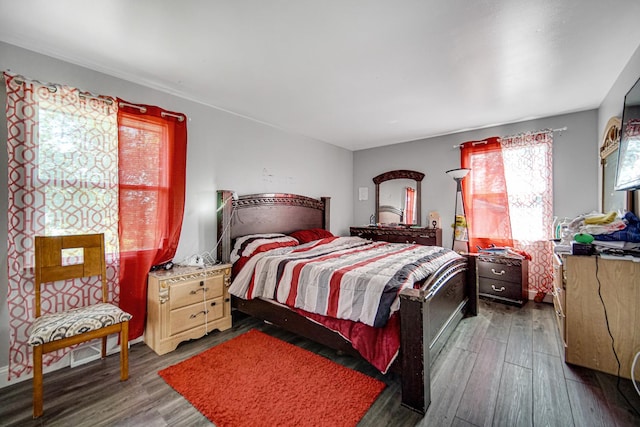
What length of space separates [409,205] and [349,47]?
3.21 metres

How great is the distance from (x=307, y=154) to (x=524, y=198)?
3197mm

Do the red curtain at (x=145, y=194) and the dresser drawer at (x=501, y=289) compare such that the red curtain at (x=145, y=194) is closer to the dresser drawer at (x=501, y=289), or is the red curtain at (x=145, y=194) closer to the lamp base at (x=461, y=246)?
the lamp base at (x=461, y=246)

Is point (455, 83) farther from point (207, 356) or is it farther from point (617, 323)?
point (207, 356)

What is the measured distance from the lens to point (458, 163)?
14.0 feet

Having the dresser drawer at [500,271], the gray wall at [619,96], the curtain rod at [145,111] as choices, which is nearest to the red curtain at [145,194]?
the curtain rod at [145,111]

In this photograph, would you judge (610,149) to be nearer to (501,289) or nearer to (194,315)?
(501,289)

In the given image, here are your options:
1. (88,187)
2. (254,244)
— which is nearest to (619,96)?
(254,244)

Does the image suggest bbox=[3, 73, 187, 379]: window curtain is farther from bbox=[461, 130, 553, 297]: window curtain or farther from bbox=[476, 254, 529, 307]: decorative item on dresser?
bbox=[461, 130, 553, 297]: window curtain

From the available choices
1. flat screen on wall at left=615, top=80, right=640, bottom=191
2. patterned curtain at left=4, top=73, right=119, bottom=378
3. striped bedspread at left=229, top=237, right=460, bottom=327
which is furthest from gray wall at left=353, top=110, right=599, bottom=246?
patterned curtain at left=4, top=73, right=119, bottom=378

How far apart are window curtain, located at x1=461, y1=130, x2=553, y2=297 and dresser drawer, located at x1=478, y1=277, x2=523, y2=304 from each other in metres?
0.43

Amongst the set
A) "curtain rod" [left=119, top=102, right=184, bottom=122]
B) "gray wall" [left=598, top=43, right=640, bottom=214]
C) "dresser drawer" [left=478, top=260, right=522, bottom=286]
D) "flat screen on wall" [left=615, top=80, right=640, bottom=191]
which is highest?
"gray wall" [left=598, top=43, right=640, bottom=214]

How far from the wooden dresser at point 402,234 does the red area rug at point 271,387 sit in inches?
108

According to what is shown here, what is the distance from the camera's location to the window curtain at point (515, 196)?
3586mm

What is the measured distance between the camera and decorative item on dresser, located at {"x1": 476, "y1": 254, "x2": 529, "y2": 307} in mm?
3428
